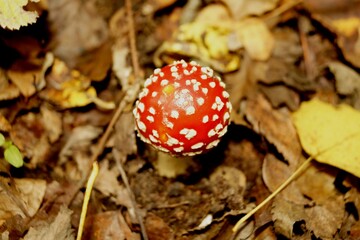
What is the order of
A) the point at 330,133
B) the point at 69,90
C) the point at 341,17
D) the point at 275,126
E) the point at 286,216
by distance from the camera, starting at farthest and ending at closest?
the point at 341,17 → the point at 69,90 → the point at 275,126 → the point at 330,133 → the point at 286,216

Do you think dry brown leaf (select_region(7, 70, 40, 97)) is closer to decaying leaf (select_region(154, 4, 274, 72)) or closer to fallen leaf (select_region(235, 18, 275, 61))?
decaying leaf (select_region(154, 4, 274, 72))

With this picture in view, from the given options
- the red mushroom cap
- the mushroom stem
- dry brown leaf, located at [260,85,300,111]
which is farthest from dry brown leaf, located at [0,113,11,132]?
dry brown leaf, located at [260,85,300,111]

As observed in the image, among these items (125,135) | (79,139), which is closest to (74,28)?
(79,139)

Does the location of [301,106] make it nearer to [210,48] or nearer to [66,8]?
[210,48]

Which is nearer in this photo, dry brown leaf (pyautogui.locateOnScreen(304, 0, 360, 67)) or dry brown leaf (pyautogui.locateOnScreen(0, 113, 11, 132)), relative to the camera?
dry brown leaf (pyautogui.locateOnScreen(0, 113, 11, 132))

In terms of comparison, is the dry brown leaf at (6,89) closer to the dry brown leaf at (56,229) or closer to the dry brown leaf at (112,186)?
the dry brown leaf at (112,186)

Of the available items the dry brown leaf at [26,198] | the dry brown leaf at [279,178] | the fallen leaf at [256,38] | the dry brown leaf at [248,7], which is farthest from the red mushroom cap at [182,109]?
the dry brown leaf at [248,7]

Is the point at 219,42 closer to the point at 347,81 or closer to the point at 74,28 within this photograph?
the point at 347,81
